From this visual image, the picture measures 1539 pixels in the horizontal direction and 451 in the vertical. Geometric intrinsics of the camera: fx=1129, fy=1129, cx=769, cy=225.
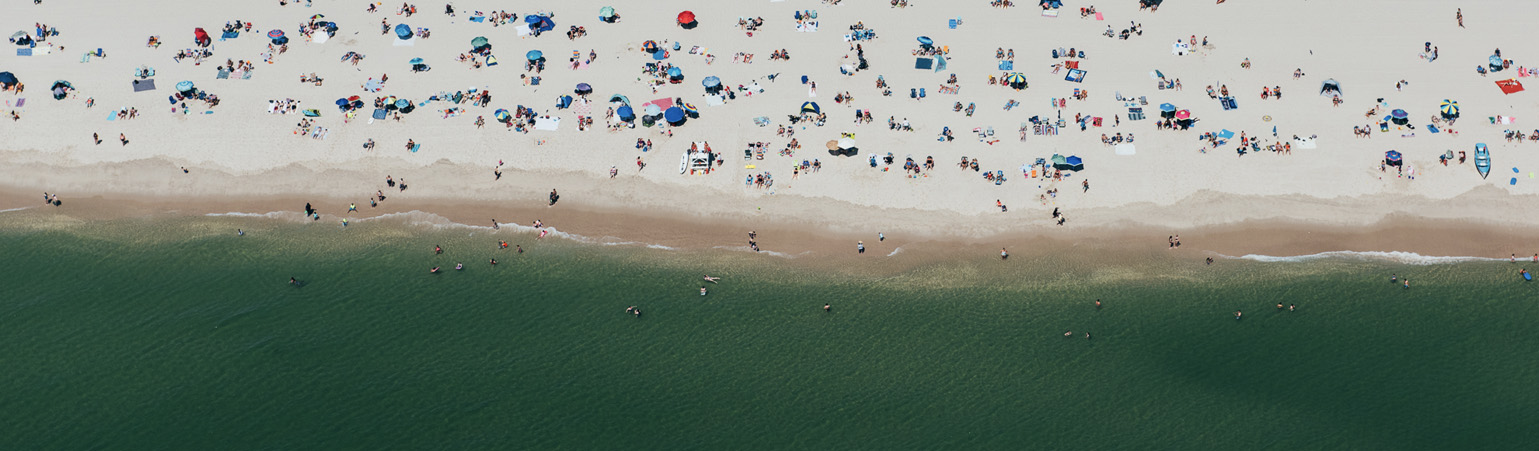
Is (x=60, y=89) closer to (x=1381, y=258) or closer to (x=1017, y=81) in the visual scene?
(x=1017, y=81)

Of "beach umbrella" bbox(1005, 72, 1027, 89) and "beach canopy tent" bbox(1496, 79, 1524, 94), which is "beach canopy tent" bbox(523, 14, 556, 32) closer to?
"beach umbrella" bbox(1005, 72, 1027, 89)

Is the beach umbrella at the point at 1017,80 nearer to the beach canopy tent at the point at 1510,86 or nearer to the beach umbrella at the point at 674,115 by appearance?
the beach umbrella at the point at 674,115

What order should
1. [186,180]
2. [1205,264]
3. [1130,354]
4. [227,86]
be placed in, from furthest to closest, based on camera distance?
[227,86], [186,180], [1205,264], [1130,354]

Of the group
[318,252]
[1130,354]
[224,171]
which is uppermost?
[224,171]

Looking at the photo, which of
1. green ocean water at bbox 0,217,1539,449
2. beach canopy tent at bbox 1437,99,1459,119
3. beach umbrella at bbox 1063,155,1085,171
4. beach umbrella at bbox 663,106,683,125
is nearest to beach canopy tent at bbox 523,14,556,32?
beach umbrella at bbox 663,106,683,125

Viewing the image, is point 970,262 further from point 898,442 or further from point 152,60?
point 152,60

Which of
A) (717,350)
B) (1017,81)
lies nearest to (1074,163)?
(1017,81)

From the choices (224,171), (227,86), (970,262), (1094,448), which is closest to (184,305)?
(224,171)
